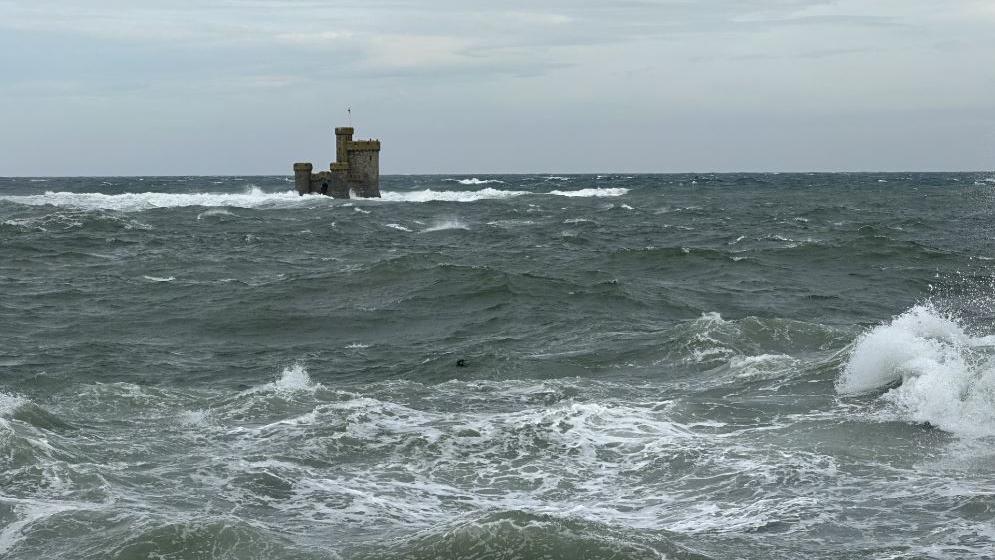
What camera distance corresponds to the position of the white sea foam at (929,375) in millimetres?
10641

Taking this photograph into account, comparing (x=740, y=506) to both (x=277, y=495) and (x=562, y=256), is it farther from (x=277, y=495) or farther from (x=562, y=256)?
(x=562, y=256)

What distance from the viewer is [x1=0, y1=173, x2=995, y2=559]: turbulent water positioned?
7766 mm

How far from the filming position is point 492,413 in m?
11.6

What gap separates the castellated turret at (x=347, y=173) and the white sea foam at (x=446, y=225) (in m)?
8.23

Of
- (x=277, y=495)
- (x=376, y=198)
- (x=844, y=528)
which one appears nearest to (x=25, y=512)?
(x=277, y=495)

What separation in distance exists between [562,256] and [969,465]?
22.3 m

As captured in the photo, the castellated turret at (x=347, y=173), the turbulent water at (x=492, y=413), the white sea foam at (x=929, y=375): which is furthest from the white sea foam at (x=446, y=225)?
the white sea foam at (x=929, y=375)

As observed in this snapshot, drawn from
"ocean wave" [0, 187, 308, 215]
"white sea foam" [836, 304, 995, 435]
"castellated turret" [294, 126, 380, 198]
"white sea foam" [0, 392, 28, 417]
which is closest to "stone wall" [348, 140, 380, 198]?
"castellated turret" [294, 126, 380, 198]

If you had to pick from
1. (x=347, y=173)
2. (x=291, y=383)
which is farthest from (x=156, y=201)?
(x=291, y=383)

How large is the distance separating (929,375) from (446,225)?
115 feet

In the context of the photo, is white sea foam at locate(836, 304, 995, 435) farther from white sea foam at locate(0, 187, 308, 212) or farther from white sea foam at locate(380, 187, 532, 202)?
white sea foam at locate(380, 187, 532, 202)

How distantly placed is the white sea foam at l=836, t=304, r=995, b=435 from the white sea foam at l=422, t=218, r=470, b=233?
2970cm

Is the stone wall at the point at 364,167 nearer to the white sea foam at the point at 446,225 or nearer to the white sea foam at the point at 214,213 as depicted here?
the white sea foam at the point at 214,213

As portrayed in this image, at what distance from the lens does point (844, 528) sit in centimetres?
766
